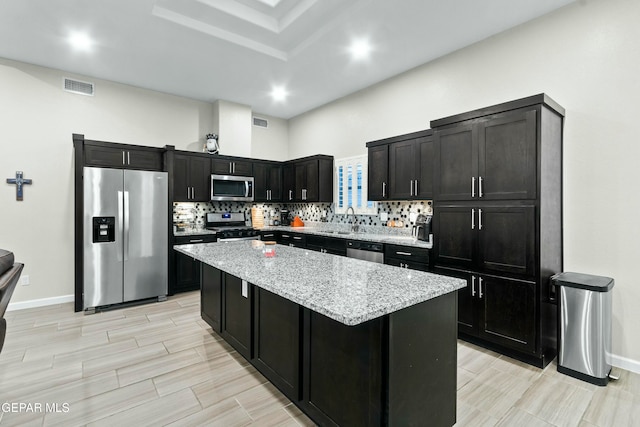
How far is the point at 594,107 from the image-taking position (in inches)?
113

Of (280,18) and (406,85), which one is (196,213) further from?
(406,85)

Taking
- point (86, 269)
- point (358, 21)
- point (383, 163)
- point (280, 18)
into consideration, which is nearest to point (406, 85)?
point (383, 163)

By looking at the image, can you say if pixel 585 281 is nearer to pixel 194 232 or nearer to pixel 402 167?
pixel 402 167

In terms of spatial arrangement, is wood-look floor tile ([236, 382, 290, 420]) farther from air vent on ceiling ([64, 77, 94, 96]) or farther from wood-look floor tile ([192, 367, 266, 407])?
air vent on ceiling ([64, 77, 94, 96])

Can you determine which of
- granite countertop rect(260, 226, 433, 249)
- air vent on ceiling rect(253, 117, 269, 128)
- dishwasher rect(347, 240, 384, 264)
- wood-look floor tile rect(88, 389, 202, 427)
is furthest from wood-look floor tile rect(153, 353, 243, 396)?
air vent on ceiling rect(253, 117, 269, 128)

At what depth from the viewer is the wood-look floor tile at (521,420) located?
201 centimetres

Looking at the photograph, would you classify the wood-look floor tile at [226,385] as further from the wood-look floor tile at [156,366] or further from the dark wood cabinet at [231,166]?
the dark wood cabinet at [231,166]

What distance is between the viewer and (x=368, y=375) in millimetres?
1536

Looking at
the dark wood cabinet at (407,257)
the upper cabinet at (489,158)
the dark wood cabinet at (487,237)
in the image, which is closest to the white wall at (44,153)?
the dark wood cabinet at (407,257)

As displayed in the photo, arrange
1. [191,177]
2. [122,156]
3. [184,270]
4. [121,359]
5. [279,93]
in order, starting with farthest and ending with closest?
[279,93] < [191,177] < [184,270] < [122,156] < [121,359]

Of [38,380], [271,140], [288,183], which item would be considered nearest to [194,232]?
[288,183]

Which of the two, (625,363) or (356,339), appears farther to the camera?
(625,363)

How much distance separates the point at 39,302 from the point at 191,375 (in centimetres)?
334

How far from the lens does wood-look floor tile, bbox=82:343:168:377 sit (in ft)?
8.83
